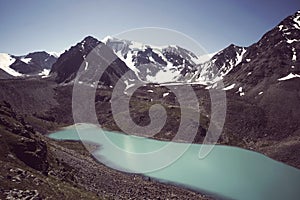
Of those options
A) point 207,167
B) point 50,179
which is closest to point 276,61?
point 207,167

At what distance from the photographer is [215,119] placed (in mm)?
135250

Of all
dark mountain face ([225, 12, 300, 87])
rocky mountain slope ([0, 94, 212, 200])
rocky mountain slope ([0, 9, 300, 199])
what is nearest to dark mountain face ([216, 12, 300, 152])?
dark mountain face ([225, 12, 300, 87])

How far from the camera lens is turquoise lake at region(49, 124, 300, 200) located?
66312 millimetres

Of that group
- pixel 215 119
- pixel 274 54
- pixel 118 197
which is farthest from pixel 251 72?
pixel 118 197

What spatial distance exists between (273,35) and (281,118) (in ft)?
311

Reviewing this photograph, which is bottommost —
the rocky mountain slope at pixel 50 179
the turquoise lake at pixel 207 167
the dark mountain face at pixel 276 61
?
the turquoise lake at pixel 207 167

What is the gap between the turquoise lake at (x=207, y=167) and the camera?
66312 mm

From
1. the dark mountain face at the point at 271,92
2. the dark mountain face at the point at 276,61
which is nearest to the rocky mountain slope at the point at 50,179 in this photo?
the dark mountain face at the point at 271,92

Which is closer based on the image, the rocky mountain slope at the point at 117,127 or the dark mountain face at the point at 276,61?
the rocky mountain slope at the point at 117,127

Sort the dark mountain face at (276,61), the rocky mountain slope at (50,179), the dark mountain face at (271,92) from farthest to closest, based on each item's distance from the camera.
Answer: the dark mountain face at (276,61) < the dark mountain face at (271,92) < the rocky mountain slope at (50,179)

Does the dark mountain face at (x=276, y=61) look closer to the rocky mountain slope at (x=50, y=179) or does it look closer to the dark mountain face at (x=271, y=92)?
the dark mountain face at (x=271, y=92)

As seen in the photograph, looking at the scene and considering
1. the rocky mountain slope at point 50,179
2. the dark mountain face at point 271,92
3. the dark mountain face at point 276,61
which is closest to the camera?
the rocky mountain slope at point 50,179

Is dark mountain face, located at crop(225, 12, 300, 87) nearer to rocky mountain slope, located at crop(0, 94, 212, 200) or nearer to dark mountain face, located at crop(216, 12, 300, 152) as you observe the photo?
dark mountain face, located at crop(216, 12, 300, 152)

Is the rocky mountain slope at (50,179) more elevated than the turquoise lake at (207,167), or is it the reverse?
the rocky mountain slope at (50,179)
